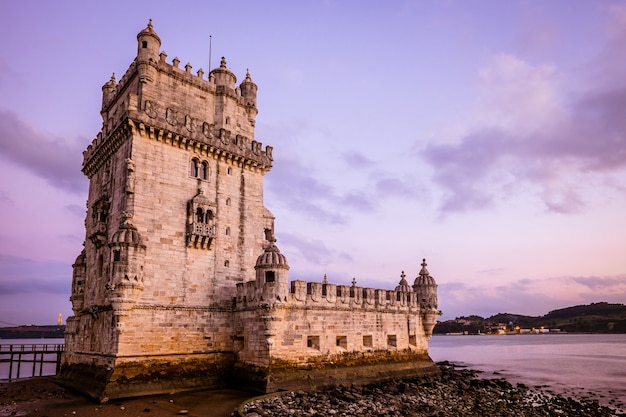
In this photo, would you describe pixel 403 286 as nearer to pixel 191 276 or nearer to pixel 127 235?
pixel 191 276

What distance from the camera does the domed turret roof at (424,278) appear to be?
1393 inches

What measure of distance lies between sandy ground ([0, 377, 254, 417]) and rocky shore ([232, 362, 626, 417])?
2237 millimetres

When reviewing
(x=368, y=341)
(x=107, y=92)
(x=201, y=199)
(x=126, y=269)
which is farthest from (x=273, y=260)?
(x=107, y=92)

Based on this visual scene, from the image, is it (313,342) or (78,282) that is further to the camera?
(78,282)

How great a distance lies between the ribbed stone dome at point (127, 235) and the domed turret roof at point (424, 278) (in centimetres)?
2177

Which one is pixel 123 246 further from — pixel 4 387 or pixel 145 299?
pixel 4 387

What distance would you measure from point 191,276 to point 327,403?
10339mm

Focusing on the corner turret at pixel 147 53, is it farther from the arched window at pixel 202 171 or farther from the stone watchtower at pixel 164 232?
the arched window at pixel 202 171

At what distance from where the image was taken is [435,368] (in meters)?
34.1

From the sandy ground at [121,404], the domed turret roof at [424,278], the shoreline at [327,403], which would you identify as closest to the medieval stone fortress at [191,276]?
the sandy ground at [121,404]

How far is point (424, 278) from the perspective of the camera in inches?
1403

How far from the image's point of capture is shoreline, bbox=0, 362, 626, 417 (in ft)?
64.3

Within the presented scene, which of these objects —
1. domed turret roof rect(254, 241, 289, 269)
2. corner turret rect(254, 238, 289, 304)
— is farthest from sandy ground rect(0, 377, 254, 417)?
domed turret roof rect(254, 241, 289, 269)

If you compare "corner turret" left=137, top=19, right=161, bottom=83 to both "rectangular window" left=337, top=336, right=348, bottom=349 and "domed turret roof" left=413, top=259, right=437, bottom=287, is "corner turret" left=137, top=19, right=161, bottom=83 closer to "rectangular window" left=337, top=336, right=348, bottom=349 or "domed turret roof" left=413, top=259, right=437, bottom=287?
"rectangular window" left=337, top=336, right=348, bottom=349
